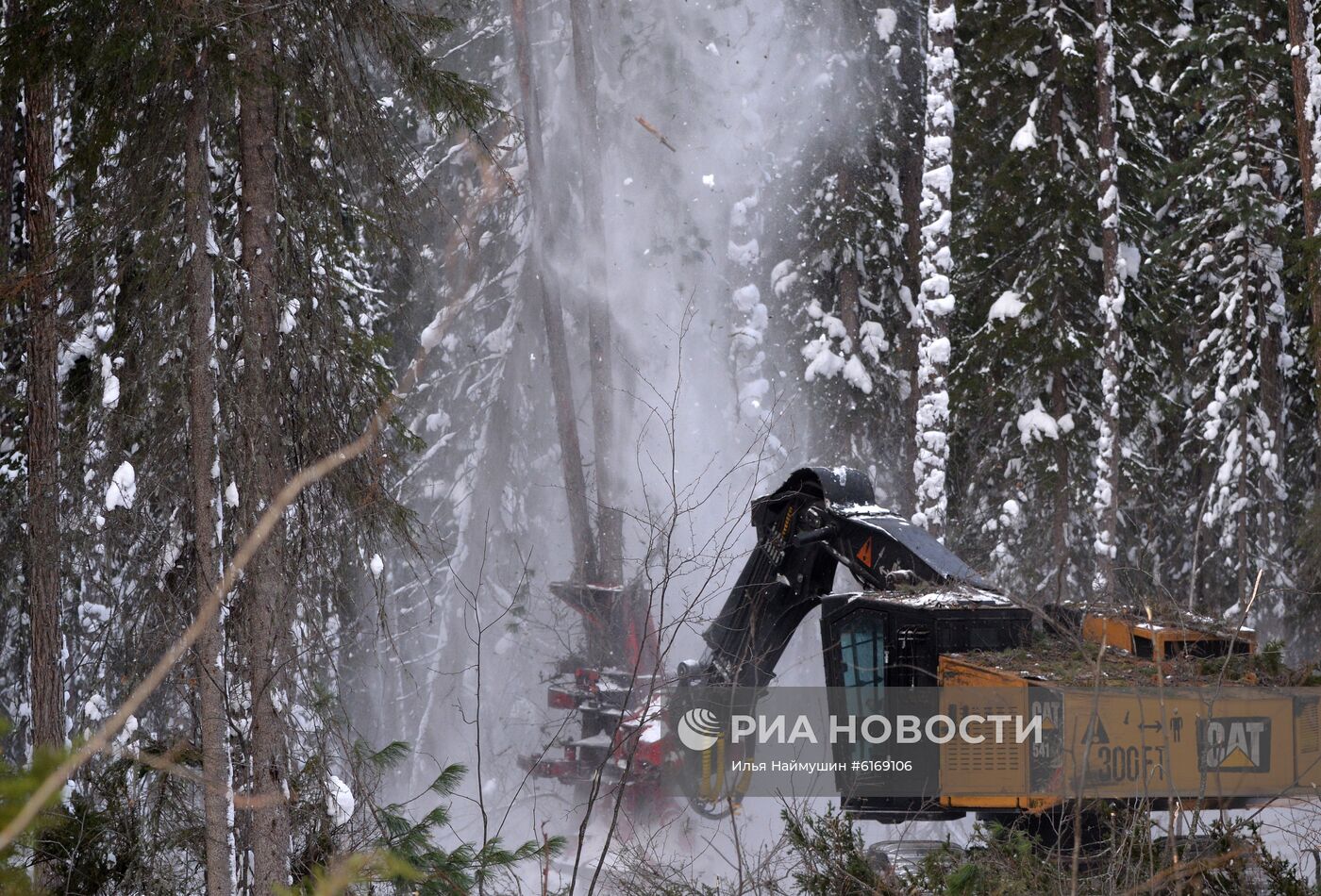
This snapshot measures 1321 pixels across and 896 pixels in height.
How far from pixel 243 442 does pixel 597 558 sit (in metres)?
12.6

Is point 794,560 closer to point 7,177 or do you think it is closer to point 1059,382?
point 7,177

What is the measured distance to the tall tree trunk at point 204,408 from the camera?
262 inches

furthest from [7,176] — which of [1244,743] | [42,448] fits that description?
[1244,743]

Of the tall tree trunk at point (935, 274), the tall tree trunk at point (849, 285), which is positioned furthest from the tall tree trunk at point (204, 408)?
the tall tree trunk at point (849, 285)

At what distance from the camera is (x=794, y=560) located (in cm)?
935

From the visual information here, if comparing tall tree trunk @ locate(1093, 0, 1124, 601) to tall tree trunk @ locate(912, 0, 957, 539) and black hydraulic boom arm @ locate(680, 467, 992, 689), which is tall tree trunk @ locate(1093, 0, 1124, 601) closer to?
tall tree trunk @ locate(912, 0, 957, 539)

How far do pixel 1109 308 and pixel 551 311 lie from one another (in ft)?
31.1

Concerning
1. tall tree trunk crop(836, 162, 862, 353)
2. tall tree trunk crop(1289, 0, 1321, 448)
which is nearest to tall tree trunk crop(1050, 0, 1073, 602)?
tall tree trunk crop(836, 162, 862, 353)

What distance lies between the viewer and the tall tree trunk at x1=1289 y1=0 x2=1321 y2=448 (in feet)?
45.3

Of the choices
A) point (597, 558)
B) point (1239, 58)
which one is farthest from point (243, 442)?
point (1239, 58)

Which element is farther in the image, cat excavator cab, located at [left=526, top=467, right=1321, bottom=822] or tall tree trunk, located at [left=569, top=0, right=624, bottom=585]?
tall tree trunk, located at [left=569, top=0, right=624, bottom=585]

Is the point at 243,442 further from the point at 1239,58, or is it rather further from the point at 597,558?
the point at 1239,58

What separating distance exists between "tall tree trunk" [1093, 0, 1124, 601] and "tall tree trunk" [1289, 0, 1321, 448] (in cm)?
274

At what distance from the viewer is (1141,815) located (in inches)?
209
